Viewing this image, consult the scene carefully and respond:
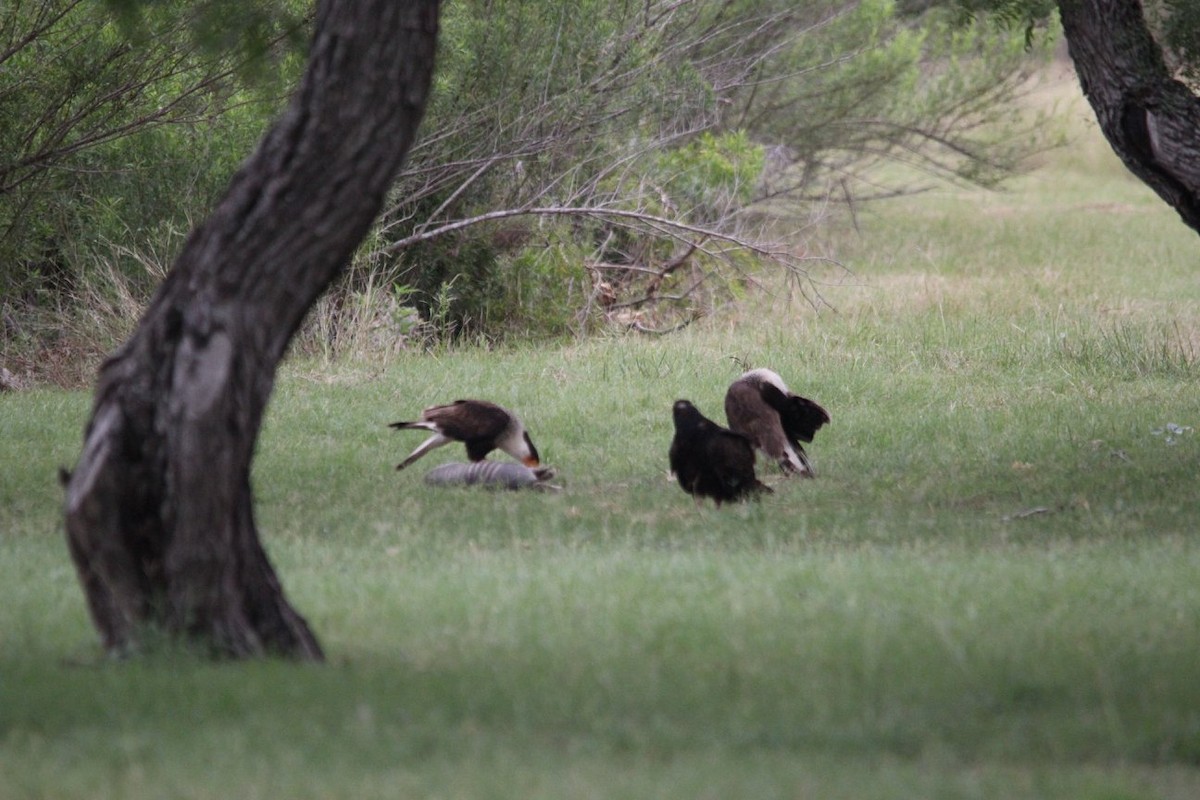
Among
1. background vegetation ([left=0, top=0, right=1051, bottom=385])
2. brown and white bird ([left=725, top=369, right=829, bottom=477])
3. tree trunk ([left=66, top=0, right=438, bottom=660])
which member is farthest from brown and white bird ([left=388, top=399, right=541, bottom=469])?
tree trunk ([left=66, top=0, right=438, bottom=660])

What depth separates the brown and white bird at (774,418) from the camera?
370 inches

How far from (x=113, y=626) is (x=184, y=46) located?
896cm

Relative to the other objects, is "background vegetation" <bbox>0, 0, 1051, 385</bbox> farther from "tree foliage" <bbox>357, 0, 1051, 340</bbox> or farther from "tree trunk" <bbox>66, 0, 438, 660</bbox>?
"tree trunk" <bbox>66, 0, 438, 660</bbox>

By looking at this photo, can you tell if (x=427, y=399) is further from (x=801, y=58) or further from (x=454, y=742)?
(x=801, y=58)

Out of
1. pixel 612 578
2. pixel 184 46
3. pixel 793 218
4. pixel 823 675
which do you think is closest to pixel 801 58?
pixel 793 218

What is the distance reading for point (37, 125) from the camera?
42.5ft

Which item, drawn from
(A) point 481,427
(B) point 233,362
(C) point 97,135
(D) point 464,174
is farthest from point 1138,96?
(D) point 464,174

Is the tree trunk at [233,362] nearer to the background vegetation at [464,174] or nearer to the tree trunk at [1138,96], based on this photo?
the tree trunk at [1138,96]

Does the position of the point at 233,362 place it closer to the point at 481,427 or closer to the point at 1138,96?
the point at 481,427

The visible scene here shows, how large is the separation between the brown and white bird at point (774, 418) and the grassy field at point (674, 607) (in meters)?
0.27

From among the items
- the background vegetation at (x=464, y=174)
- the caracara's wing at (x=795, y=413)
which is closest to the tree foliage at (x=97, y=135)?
the background vegetation at (x=464, y=174)

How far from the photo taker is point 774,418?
950cm

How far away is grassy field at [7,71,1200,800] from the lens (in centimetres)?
383

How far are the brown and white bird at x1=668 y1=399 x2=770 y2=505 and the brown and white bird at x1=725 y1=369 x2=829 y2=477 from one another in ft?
2.74
